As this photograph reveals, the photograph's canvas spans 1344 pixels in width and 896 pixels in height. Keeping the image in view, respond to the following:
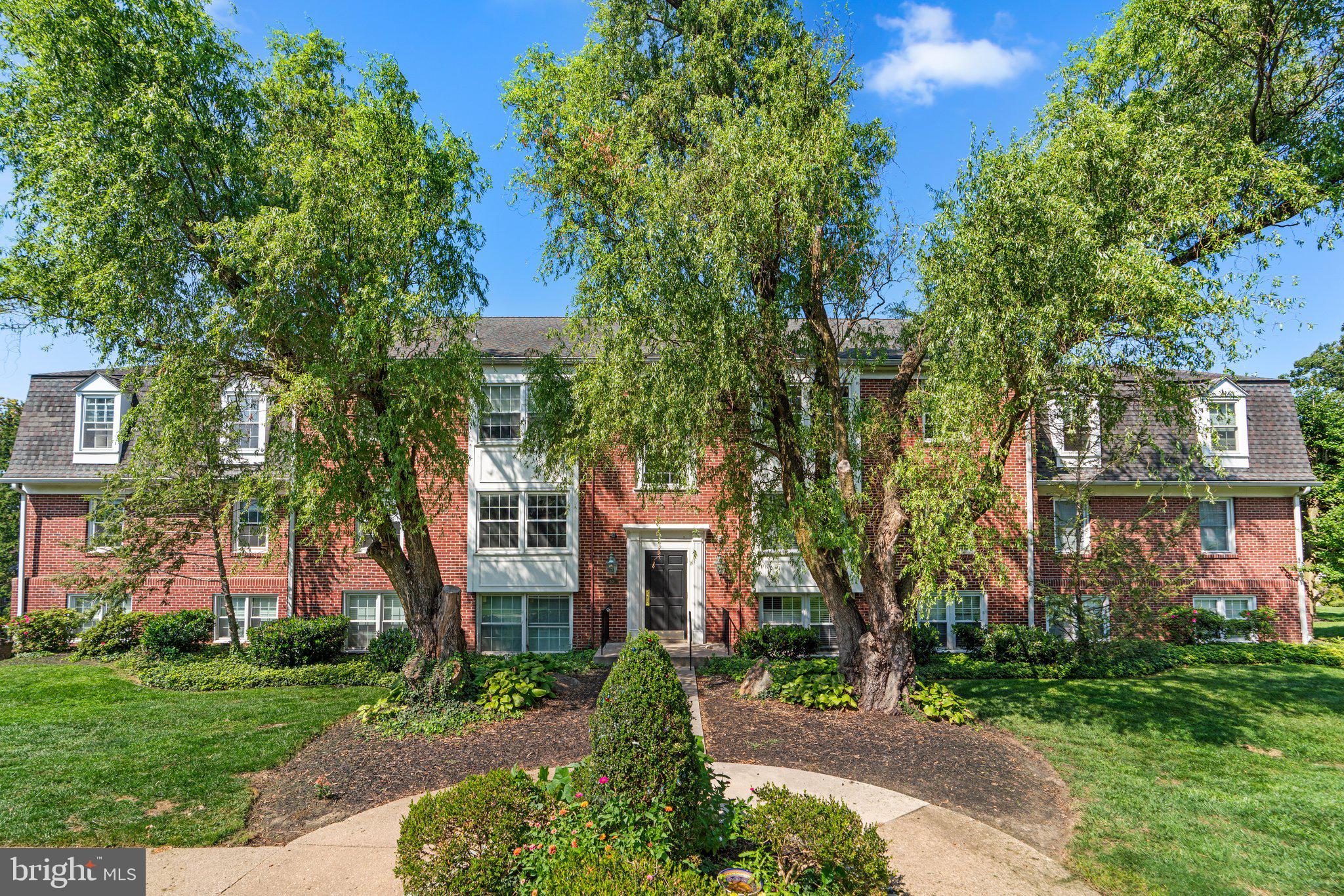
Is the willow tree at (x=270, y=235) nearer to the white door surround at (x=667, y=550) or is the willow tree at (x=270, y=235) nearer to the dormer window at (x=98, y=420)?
the white door surround at (x=667, y=550)

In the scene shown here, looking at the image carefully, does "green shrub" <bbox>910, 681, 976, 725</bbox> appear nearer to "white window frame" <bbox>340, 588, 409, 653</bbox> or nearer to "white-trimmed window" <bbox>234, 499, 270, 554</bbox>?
"white window frame" <bbox>340, 588, 409, 653</bbox>

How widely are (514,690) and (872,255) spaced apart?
8.19 metres

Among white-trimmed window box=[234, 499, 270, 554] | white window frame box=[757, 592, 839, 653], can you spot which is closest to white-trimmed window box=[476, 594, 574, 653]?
white window frame box=[757, 592, 839, 653]

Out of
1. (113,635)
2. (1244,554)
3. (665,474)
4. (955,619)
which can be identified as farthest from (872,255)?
(113,635)

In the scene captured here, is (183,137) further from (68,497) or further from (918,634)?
(918,634)

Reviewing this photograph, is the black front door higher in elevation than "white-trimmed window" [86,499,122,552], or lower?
lower

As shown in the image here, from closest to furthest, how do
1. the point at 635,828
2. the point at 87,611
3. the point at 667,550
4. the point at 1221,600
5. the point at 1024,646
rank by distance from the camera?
the point at 635,828 < the point at 1024,646 < the point at 667,550 < the point at 87,611 < the point at 1221,600

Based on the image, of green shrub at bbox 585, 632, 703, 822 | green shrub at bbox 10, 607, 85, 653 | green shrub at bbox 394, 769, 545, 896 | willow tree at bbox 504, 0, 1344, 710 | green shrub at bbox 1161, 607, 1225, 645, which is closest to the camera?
green shrub at bbox 394, 769, 545, 896

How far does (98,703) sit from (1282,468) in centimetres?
2438

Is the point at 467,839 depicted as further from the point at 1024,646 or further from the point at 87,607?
the point at 87,607

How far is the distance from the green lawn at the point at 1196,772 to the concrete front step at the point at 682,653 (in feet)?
16.2

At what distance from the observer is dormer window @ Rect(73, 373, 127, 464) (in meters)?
15.7

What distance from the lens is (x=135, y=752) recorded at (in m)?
7.99

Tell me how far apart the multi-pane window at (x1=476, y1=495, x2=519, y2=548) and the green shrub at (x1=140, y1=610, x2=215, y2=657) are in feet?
20.3
